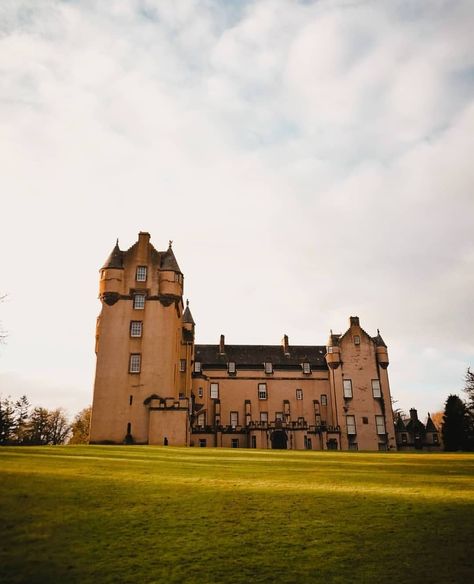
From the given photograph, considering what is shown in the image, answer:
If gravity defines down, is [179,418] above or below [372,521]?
above

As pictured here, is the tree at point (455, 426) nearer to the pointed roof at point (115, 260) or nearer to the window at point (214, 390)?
the window at point (214, 390)

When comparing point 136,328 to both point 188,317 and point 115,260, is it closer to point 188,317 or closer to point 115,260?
point 115,260

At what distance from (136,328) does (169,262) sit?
24.5 ft

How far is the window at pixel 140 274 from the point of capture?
158 ft

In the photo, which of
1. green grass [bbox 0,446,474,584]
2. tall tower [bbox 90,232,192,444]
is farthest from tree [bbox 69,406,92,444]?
green grass [bbox 0,446,474,584]

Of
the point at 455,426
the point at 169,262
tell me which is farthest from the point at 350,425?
the point at 169,262

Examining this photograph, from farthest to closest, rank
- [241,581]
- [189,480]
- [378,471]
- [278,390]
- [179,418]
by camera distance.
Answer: [278,390], [179,418], [378,471], [189,480], [241,581]

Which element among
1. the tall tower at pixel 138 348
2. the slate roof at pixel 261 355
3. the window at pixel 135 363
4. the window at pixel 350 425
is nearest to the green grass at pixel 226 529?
the tall tower at pixel 138 348

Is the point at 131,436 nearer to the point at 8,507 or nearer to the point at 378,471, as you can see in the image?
the point at 378,471

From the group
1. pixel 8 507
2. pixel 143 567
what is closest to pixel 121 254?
pixel 8 507

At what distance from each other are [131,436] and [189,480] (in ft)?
93.2

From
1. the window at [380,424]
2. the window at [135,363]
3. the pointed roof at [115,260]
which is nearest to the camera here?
the window at [135,363]

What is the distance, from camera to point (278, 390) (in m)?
64.8

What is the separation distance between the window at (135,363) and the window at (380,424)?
102 feet
